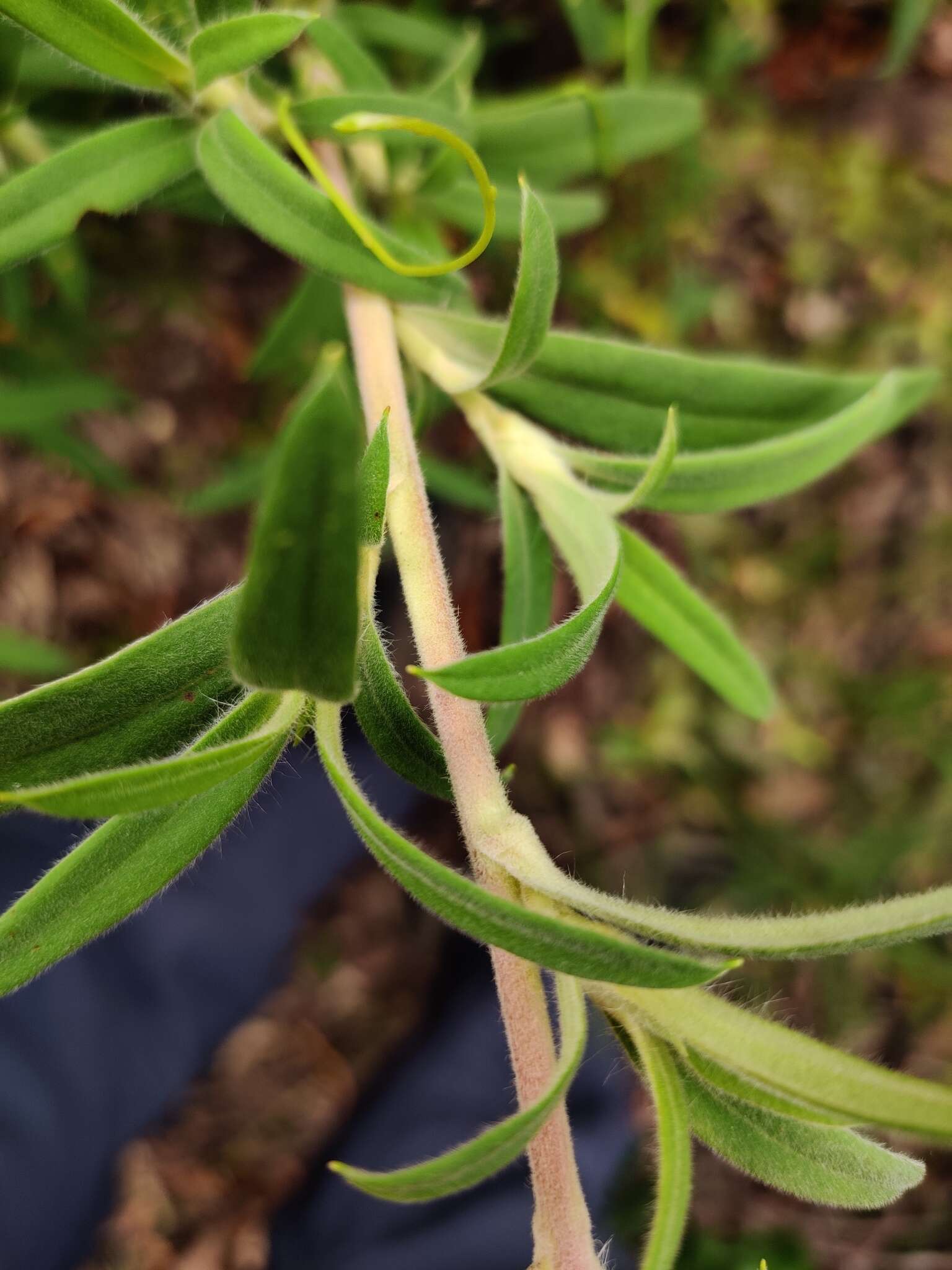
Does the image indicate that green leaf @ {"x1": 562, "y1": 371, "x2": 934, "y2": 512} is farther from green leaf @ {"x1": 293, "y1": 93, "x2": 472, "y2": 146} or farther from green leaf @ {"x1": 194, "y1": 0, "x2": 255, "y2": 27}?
green leaf @ {"x1": 194, "y1": 0, "x2": 255, "y2": 27}

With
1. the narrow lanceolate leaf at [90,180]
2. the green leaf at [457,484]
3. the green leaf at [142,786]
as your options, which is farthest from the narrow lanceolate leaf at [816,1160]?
the green leaf at [457,484]

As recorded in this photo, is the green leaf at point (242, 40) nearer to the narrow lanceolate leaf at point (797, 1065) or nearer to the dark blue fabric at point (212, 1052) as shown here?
the narrow lanceolate leaf at point (797, 1065)

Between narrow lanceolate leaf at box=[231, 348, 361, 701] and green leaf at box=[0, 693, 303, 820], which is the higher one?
narrow lanceolate leaf at box=[231, 348, 361, 701]

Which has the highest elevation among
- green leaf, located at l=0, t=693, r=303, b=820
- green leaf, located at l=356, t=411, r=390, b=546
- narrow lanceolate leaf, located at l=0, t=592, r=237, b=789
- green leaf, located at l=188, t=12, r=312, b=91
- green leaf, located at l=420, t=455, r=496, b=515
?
green leaf, located at l=420, t=455, r=496, b=515

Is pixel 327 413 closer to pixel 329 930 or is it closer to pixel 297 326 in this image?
pixel 297 326

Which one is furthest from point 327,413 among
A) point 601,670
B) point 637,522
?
point 601,670

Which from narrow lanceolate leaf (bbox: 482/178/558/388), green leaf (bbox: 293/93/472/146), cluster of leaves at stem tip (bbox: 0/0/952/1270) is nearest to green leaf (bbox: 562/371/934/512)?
cluster of leaves at stem tip (bbox: 0/0/952/1270)

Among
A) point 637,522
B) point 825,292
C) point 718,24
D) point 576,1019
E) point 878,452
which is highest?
point 718,24
